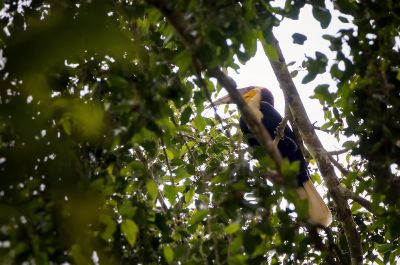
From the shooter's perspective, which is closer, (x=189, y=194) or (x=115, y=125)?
(x=115, y=125)

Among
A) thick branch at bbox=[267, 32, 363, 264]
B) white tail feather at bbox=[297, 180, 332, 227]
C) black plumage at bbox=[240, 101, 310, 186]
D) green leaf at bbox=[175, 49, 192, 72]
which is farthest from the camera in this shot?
black plumage at bbox=[240, 101, 310, 186]

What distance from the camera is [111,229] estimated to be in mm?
1552

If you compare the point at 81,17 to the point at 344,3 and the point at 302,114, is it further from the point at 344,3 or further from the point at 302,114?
the point at 302,114

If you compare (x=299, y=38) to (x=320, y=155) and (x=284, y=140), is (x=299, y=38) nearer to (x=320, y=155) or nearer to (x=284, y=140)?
(x=320, y=155)

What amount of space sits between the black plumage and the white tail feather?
6 cm

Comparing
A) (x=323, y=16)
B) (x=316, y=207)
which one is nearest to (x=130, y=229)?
(x=323, y=16)

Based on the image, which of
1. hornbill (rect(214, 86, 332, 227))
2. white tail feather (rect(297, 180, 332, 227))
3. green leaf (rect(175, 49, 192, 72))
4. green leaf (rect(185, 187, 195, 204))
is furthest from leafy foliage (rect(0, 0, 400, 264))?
white tail feather (rect(297, 180, 332, 227))

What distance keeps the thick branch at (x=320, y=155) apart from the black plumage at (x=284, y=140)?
385mm

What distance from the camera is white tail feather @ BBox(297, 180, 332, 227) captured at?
11.1 feet

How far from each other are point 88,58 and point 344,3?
1233 mm

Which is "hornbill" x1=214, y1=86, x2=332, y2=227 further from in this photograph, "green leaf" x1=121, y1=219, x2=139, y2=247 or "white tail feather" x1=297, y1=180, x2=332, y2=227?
"green leaf" x1=121, y1=219, x2=139, y2=247

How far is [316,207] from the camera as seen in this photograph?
3609mm

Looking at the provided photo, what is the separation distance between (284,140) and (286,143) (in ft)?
0.18

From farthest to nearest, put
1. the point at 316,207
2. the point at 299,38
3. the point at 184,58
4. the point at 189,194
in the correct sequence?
the point at 316,207 < the point at 189,194 < the point at 299,38 < the point at 184,58
